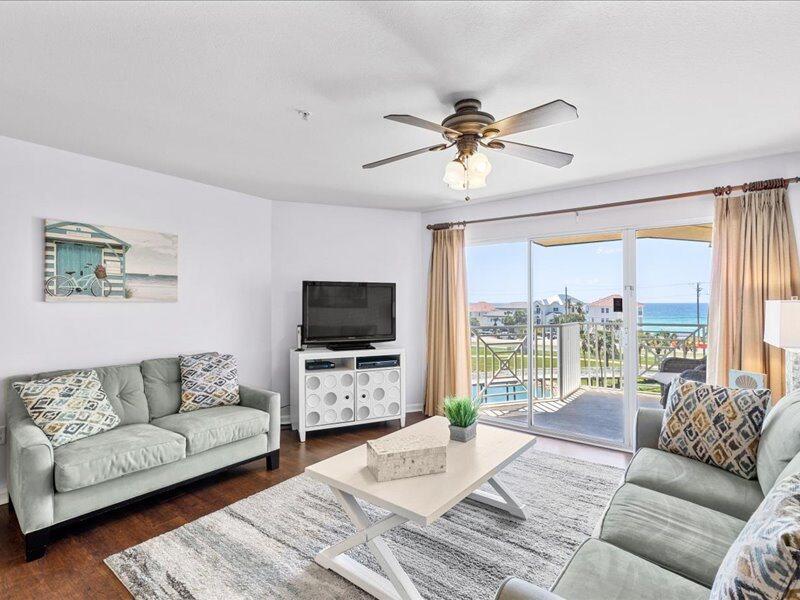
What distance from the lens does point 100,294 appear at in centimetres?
307

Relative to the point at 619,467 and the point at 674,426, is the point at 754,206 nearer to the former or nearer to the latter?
the point at 674,426

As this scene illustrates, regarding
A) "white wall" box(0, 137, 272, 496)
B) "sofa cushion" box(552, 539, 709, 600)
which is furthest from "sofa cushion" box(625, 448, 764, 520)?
"white wall" box(0, 137, 272, 496)

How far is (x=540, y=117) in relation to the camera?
177cm

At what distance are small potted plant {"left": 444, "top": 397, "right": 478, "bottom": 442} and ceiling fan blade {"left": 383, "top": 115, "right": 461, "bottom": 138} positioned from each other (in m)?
1.52

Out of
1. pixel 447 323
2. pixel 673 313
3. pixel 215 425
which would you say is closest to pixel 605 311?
pixel 673 313

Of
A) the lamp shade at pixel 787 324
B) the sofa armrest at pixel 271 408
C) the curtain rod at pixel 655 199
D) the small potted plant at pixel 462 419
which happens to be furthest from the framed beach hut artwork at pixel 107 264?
the lamp shade at pixel 787 324

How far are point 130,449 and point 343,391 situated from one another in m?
1.98

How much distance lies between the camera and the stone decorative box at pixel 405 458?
1.89 m

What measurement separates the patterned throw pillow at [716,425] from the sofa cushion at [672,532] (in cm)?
49

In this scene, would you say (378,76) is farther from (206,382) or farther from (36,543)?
(36,543)

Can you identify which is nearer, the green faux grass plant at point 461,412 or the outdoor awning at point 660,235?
the green faux grass plant at point 461,412

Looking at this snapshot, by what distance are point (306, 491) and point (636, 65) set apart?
10.0ft

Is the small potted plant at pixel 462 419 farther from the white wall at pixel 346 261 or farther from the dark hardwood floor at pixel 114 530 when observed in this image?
the white wall at pixel 346 261

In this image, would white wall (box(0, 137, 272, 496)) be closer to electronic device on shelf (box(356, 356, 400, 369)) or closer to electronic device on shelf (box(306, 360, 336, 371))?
electronic device on shelf (box(306, 360, 336, 371))
